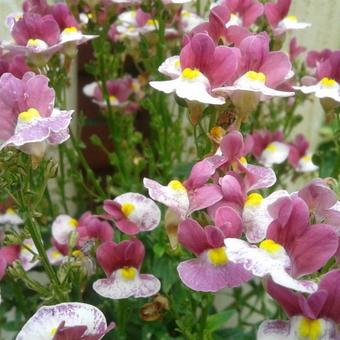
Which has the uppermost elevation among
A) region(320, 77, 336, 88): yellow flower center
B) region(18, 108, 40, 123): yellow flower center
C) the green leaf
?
region(18, 108, 40, 123): yellow flower center

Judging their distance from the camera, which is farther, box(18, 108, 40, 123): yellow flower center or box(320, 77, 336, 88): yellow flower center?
box(320, 77, 336, 88): yellow flower center

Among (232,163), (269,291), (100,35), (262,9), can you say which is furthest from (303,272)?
(100,35)

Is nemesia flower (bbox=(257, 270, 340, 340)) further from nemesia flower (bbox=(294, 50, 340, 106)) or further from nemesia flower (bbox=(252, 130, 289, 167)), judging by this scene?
nemesia flower (bbox=(252, 130, 289, 167))

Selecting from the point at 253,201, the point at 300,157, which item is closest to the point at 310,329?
the point at 253,201

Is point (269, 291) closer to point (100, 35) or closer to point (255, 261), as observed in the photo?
point (255, 261)

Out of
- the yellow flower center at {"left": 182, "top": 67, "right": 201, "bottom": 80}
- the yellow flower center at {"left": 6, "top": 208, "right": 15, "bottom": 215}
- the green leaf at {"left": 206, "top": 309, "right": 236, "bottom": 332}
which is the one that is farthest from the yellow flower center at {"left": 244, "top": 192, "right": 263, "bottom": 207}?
the yellow flower center at {"left": 6, "top": 208, "right": 15, "bottom": 215}

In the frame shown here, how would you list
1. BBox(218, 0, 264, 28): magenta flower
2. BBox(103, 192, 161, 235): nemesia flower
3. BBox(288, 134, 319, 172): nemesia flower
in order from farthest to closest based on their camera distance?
BBox(288, 134, 319, 172): nemesia flower < BBox(218, 0, 264, 28): magenta flower < BBox(103, 192, 161, 235): nemesia flower

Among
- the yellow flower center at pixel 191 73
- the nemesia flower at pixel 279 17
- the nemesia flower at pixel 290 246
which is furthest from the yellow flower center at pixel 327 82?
the nemesia flower at pixel 290 246

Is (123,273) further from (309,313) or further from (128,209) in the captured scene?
(309,313)
